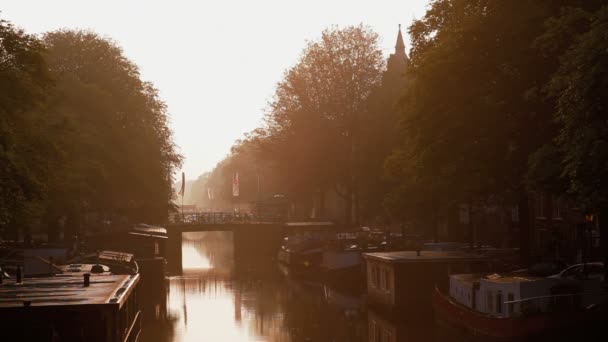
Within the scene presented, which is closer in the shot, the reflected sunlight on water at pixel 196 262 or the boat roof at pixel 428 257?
the boat roof at pixel 428 257

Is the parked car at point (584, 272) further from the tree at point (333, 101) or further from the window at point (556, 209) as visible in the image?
the tree at point (333, 101)

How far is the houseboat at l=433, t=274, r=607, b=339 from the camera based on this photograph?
34.1m

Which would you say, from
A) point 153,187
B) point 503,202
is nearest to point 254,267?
point 153,187

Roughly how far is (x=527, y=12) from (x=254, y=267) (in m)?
54.6

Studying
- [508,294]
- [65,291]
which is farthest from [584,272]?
[65,291]

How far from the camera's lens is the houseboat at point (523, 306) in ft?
112

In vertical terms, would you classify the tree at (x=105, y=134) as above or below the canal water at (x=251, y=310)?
above

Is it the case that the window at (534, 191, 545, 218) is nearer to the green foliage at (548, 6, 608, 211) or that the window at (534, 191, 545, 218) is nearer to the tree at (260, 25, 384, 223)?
the tree at (260, 25, 384, 223)

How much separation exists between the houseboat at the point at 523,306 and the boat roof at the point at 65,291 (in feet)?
43.8

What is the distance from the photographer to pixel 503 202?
47969 mm

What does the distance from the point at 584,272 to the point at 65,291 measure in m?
19.4

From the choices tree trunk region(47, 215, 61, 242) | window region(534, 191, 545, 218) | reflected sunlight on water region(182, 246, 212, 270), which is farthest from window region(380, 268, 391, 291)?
reflected sunlight on water region(182, 246, 212, 270)

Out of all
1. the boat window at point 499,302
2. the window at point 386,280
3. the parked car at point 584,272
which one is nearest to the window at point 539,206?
the window at point 386,280

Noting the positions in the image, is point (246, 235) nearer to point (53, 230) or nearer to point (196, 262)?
point (196, 262)
